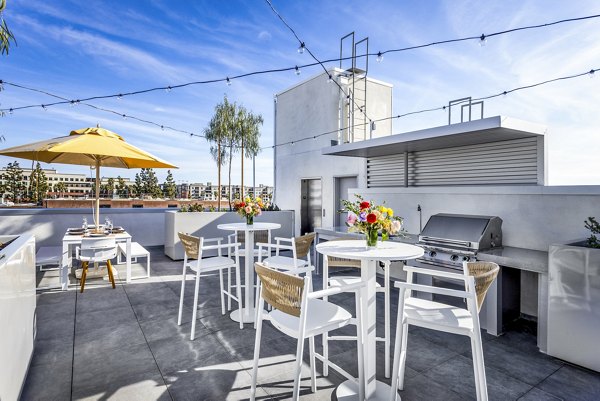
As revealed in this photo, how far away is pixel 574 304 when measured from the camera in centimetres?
248

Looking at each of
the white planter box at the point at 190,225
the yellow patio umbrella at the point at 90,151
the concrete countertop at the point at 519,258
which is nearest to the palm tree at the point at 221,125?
the white planter box at the point at 190,225

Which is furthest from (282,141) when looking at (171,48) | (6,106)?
(6,106)

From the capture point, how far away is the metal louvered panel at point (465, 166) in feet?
12.6

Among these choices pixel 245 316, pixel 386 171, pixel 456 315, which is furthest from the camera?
pixel 386 171

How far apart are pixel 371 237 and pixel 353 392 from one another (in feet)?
3.47

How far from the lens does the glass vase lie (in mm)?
2343

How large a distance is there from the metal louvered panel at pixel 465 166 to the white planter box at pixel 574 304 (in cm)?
154

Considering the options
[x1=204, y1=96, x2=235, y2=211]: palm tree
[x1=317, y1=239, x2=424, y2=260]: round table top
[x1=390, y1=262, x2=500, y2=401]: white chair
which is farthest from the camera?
[x1=204, y1=96, x2=235, y2=211]: palm tree

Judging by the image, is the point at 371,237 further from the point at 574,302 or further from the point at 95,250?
the point at 95,250

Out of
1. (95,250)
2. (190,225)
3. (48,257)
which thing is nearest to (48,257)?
(48,257)

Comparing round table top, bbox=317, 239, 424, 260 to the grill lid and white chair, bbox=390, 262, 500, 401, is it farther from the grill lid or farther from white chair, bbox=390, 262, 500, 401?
the grill lid

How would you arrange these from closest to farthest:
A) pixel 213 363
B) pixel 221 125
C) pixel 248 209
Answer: pixel 213 363, pixel 248 209, pixel 221 125

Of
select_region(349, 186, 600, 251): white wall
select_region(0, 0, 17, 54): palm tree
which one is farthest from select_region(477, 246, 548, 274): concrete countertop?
select_region(0, 0, 17, 54): palm tree

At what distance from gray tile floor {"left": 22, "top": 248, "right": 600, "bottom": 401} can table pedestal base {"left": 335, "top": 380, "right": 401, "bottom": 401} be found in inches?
2.8
